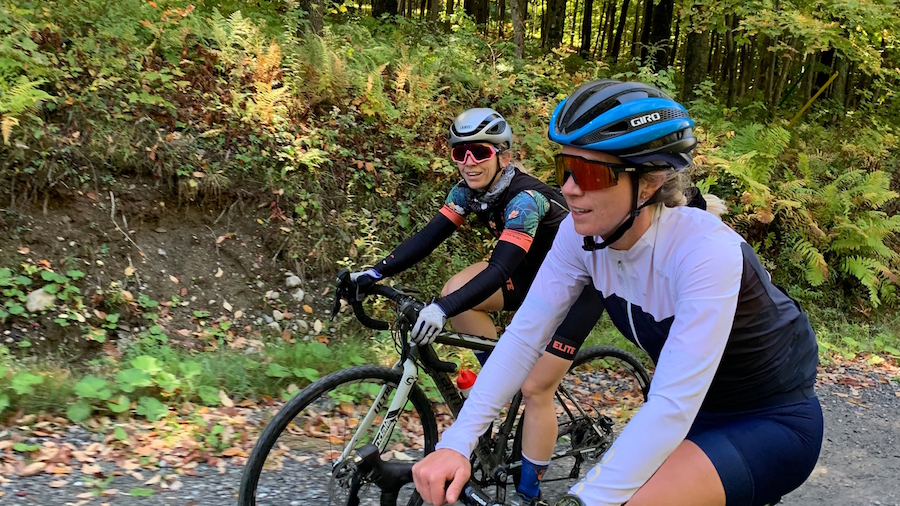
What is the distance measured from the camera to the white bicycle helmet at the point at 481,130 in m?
3.89

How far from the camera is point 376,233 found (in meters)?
7.95

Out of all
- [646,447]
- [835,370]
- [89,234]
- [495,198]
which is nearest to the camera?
[646,447]

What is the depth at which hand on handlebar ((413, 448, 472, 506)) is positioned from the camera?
183 cm

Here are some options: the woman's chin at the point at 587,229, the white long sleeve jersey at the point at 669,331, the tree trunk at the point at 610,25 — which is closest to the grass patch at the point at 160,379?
the white long sleeve jersey at the point at 669,331

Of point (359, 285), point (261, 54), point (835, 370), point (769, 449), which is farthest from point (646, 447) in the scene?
A: point (261, 54)

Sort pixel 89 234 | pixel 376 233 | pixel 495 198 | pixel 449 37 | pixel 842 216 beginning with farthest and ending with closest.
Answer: pixel 449 37 → pixel 842 216 → pixel 376 233 → pixel 89 234 → pixel 495 198

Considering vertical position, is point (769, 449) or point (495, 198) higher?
→ point (495, 198)

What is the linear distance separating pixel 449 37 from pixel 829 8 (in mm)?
6003

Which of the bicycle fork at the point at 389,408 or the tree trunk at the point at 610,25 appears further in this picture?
the tree trunk at the point at 610,25

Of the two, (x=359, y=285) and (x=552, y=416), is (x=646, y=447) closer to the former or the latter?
(x=552, y=416)

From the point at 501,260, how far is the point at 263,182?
4826 mm

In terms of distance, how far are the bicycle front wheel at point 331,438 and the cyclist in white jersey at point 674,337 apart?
1.19 meters

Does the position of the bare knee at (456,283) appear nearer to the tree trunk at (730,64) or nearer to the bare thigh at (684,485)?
the bare thigh at (684,485)

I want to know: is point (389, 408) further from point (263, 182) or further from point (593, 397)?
point (263, 182)
